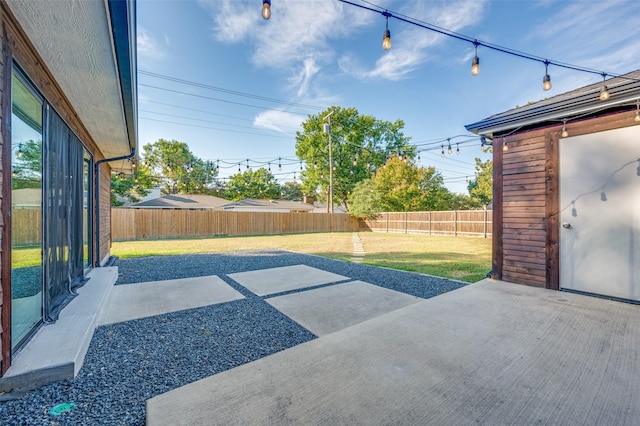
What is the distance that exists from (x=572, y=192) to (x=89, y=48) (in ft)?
17.5

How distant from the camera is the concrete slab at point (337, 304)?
2701 mm

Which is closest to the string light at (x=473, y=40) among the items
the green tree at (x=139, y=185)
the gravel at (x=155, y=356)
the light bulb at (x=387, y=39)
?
the light bulb at (x=387, y=39)

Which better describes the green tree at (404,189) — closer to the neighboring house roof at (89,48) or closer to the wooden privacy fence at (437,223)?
the wooden privacy fence at (437,223)

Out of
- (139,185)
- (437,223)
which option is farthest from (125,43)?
(139,185)

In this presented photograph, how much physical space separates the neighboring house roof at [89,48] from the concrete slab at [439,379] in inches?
91.7

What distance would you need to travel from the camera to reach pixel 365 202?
1884 centimetres

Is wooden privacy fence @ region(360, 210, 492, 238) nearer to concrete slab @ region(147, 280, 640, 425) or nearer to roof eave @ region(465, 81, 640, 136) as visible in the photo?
roof eave @ region(465, 81, 640, 136)

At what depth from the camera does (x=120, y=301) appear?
3342 millimetres

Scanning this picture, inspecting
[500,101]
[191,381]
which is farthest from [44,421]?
[500,101]

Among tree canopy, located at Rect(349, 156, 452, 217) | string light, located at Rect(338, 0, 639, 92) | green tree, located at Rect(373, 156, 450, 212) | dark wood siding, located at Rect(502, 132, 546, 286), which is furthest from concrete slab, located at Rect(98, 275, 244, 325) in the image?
green tree, located at Rect(373, 156, 450, 212)

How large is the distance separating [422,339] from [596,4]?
563 cm

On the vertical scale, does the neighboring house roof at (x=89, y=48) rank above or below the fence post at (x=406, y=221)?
above

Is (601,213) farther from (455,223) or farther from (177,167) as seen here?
(177,167)

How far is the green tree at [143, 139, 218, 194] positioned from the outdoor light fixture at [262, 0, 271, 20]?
2349cm
